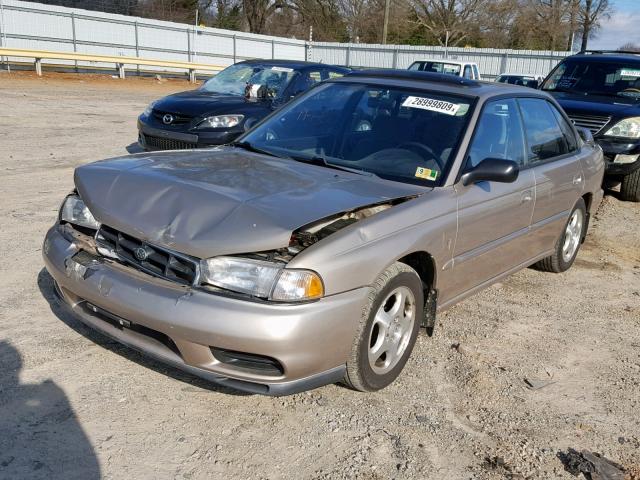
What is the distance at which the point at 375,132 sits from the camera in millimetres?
4234

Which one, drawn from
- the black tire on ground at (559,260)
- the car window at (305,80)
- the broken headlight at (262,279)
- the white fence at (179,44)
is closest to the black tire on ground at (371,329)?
the broken headlight at (262,279)

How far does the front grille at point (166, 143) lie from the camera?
825 centimetres

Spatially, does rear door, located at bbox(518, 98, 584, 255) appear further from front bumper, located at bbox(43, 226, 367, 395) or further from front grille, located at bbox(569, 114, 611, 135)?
front grille, located at bbox(569, 114, 611, 135)

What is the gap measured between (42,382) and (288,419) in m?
1.29

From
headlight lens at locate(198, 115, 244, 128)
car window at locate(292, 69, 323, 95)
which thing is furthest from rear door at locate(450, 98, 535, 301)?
car window at locate(292, 69, 323, 95)

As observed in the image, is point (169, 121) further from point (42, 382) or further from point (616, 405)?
point (616, 405)

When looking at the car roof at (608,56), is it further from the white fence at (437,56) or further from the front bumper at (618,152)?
the white fence at (437,56)

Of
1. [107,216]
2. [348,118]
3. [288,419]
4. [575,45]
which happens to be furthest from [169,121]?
[575,45]

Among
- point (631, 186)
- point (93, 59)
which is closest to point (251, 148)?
point (631, 186)

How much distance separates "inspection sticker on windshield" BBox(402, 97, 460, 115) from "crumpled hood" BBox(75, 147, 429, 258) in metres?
0.72

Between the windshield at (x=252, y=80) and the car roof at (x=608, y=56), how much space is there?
4598 mm

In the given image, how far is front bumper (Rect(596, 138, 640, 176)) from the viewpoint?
28.1ft

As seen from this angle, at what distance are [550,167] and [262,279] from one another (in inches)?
119

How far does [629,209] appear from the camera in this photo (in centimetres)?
881
